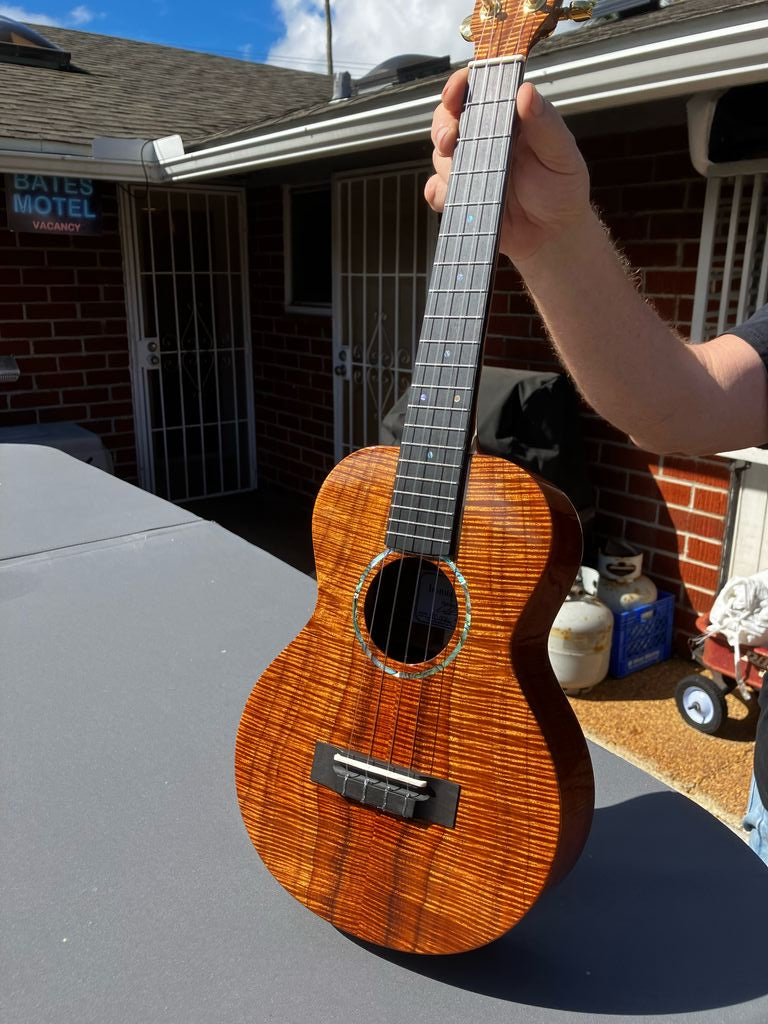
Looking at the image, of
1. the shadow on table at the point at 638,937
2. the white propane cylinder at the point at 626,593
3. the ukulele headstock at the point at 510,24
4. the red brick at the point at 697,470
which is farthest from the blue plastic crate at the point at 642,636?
the ukulele headstock at the point at 510,24

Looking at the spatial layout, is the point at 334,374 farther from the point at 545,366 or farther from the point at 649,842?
the point at 649,842

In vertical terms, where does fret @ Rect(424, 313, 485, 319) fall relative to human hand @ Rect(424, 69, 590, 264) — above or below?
below

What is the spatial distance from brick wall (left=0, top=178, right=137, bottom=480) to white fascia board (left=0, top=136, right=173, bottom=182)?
0.64 meters

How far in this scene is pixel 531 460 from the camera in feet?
11.5

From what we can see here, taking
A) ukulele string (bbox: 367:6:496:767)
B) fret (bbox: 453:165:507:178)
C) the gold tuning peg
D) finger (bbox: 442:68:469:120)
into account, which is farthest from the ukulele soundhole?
the gold tuning peg

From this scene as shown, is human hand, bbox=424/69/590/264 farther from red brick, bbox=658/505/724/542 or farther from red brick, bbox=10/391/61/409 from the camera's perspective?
red brick, bbox=10/391/61/409

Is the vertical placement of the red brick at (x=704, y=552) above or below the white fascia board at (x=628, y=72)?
below

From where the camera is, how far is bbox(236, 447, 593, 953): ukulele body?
2.69 ft

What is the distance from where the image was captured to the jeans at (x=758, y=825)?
1304 mm

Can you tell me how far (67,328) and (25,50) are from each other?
2.37 metres

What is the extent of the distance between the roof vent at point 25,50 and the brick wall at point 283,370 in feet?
5.95

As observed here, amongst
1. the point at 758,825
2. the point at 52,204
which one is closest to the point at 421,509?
the point at 758,825

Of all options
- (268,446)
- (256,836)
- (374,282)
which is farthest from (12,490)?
(268,446)

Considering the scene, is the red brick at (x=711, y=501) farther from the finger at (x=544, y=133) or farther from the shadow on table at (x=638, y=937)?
the finger at (x=544, y=133)
